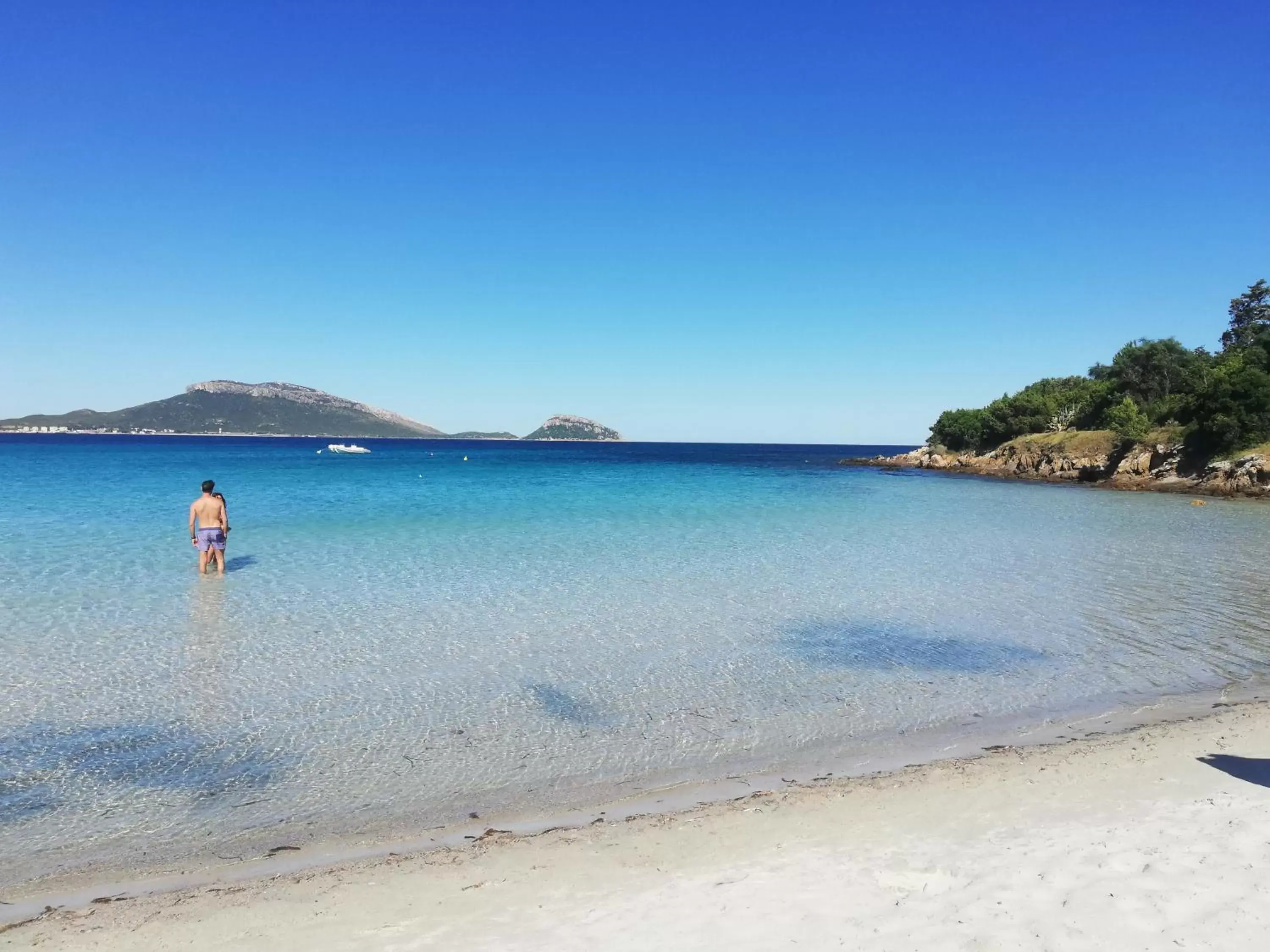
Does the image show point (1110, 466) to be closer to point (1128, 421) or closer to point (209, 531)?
point (1128, 421)

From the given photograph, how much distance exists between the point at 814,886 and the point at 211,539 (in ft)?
45.2

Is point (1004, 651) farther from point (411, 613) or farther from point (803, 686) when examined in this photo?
point (411, 613)

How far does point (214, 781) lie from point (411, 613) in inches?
228

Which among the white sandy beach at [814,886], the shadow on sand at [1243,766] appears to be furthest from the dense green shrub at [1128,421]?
the white sandy beach at [814,886]

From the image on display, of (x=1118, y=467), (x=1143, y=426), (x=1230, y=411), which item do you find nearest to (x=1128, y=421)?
(x=1143, y=426)

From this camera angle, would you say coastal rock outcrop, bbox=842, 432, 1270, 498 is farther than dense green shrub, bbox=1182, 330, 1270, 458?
No

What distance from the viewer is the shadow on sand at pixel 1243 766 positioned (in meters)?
6.00

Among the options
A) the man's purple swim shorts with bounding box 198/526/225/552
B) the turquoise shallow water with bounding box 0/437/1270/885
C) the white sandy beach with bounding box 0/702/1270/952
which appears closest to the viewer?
the white sandy beach with bounding box 0/702/1270/952

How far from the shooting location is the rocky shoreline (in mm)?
38000

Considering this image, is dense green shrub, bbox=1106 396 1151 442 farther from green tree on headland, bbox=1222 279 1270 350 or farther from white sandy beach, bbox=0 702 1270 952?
white sandy beach, bbox=0 702 1270 952

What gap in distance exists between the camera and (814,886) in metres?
4.45

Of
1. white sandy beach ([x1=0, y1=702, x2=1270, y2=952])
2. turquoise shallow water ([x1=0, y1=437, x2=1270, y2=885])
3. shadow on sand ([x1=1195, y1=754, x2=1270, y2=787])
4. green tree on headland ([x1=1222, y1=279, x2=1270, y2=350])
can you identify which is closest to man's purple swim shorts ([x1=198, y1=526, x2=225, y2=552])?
turquoise shallow water ([x1=0, y1=437, x2=1270, y2=885])

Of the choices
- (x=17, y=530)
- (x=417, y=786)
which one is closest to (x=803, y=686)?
(x=417, y=786)

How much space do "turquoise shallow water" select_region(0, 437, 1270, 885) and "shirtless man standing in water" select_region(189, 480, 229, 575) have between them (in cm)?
54
